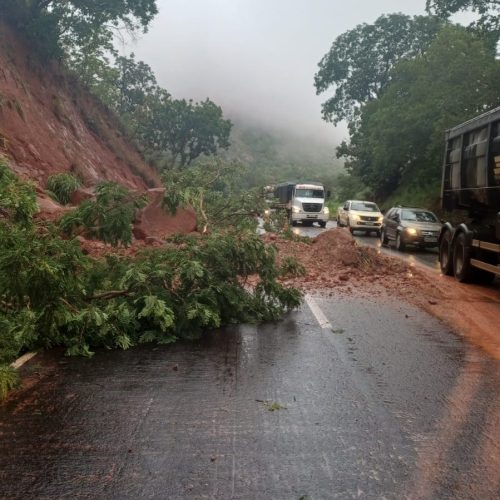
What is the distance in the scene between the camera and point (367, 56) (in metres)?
56.9

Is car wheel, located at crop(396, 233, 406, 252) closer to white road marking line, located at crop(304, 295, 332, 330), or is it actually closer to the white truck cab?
the white truck cab

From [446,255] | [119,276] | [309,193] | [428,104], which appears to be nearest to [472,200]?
[446,255]

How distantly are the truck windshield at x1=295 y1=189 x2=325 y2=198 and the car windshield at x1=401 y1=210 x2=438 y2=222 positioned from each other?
15416mm

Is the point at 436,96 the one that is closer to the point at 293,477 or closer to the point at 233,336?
the point at 233,336

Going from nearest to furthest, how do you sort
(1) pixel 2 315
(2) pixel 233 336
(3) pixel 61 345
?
(1) pixel 2 315 < (3) pixel 61 345 < (2) pixel 233 336

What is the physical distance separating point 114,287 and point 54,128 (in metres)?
24.9

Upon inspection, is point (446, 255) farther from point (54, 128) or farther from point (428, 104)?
point (428, 104)

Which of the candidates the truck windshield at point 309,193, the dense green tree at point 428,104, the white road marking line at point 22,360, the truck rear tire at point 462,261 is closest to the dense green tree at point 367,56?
the dense green tree at point 428,104

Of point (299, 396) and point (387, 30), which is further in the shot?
point (387, 30)

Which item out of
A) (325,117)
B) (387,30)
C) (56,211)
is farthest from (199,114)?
(56,211)

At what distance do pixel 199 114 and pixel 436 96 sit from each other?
30.6 meters

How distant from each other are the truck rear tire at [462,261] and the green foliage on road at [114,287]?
5.52m

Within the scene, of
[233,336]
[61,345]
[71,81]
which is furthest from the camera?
[71,81]

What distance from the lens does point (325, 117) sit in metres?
62.2
